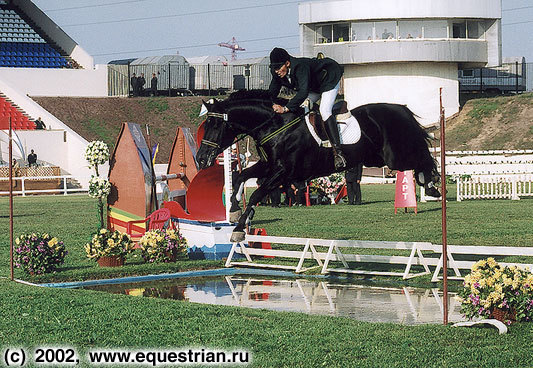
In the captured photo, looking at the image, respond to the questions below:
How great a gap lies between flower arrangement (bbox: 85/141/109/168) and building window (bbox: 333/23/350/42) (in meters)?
46.5

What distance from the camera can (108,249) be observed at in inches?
609

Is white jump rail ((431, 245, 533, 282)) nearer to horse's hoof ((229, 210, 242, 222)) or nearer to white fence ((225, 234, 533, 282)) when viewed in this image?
white fence ((225, 234, 533, 282))

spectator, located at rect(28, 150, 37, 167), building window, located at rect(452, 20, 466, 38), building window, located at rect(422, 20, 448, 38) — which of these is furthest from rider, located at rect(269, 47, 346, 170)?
building window, located at rect(452, 20, 466, 38)

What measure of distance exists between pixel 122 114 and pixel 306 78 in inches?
2041

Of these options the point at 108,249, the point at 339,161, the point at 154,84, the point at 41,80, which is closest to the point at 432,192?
the point at 339,161

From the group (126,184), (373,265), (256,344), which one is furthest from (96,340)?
(126,184)

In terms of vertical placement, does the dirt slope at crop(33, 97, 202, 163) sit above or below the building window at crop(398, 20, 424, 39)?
below

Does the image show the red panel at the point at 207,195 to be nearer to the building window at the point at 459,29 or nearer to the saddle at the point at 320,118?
the saddle at the point at 320,118

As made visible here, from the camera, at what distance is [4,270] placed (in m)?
15.1

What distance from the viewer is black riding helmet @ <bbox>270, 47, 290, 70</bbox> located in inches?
503

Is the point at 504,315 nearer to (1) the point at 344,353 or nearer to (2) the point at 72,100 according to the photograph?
(1) the point at 344,353

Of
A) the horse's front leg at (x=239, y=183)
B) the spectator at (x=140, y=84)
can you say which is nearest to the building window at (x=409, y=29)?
the spectator at (x=140, y=84)

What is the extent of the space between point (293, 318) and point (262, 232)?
23.2 feet

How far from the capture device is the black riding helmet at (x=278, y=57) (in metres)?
12.8
